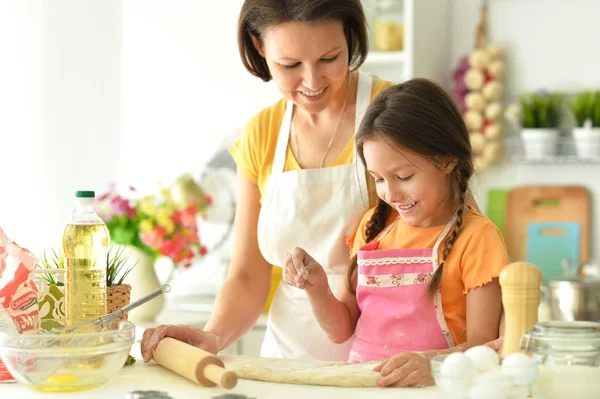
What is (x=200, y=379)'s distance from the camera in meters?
1.23

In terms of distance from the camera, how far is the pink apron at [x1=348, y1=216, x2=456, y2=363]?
1553mm

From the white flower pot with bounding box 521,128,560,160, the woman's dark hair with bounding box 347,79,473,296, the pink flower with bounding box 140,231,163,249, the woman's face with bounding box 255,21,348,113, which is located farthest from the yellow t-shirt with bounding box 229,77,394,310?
the white flower pot with bounding box 521,128,560,160

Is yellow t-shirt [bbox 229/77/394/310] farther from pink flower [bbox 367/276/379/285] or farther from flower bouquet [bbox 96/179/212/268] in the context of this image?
flower bouquet [bbox 96/179/212/268]

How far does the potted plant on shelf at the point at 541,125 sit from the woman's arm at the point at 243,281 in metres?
1.83

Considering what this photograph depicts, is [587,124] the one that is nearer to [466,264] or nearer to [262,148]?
[262,148]

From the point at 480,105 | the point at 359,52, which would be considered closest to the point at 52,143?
the point at 480,105

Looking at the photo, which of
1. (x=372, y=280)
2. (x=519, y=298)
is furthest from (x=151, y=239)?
(x=519, y=298)

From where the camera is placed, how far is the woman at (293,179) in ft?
5.70

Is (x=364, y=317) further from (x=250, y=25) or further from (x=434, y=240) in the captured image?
(x=250, y=25)

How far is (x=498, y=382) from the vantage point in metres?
1.02

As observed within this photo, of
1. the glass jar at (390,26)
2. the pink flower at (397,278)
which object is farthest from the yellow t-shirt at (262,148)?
the glass jar at (390,26)

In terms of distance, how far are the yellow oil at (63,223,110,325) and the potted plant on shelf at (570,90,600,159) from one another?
2472mm

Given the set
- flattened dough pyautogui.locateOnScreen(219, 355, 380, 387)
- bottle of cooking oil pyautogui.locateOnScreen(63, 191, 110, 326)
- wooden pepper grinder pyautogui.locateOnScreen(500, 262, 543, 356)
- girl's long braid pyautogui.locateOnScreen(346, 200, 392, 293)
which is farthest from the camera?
girl's long braid pyautogui.locateOnScreen(346, 200, 392, 293)

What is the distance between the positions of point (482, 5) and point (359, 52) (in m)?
1.98
